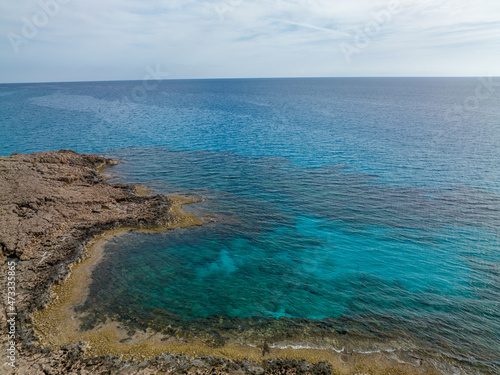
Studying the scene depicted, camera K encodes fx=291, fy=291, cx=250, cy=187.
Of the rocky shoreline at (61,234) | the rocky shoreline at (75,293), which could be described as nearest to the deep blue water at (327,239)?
the rocky shoreline at (75,293)

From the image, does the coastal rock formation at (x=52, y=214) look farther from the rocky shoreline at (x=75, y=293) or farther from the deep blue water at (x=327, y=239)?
the deep blue water at (x=327, y=239)

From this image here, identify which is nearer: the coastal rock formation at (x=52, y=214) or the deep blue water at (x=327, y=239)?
the deep blue water at (x=327, y=239)

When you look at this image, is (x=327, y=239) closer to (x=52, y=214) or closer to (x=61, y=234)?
(x=61, y=234)

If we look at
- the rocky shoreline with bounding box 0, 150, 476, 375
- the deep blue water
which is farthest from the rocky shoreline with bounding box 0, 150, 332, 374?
the deep blue water

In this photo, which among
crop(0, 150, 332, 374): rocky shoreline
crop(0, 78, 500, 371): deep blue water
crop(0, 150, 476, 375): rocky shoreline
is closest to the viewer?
crop(0, 150, 332, 374): rocky shoreline

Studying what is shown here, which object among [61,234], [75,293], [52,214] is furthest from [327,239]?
[52,214]

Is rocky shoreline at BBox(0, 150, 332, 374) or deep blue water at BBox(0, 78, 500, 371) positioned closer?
rocky shoreline at BBox(0, 150, 332, 374)

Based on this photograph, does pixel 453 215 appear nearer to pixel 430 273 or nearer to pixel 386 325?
pixel 430 273

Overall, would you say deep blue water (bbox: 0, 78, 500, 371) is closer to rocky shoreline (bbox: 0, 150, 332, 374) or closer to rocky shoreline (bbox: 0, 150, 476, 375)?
rocky shoreline (bbox: 0, 150, 476, 375)
